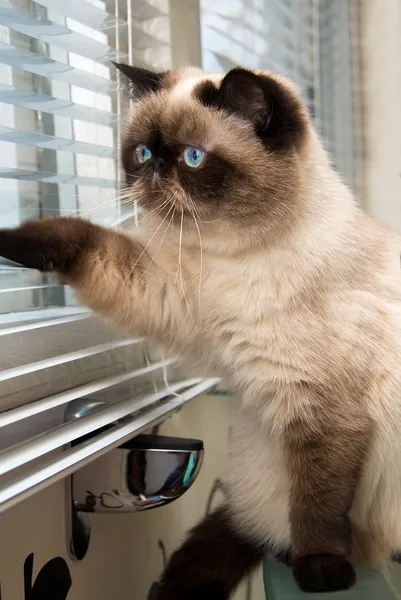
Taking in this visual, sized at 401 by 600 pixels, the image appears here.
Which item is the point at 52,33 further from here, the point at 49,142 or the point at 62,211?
the point at 62,211

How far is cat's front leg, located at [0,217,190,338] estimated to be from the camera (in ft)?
2.65

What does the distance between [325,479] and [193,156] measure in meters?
0.55

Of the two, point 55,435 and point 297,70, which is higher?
point 297,70

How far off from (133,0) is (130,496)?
0.96m

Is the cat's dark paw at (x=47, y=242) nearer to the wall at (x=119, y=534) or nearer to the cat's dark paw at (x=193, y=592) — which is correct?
the wall at (x=119, y=534)

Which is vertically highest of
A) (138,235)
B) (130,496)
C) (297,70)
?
(297,70)

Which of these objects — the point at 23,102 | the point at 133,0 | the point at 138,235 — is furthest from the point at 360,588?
the point at 133,0

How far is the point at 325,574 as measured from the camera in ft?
2.92

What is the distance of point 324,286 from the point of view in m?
0.96

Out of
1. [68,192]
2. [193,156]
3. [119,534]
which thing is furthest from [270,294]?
[119,534]

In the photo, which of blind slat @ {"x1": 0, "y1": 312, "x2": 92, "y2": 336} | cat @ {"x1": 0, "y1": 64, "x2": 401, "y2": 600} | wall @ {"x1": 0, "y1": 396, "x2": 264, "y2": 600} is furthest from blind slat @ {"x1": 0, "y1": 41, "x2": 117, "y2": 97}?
wall @ {"x1": 0, "y1": 396, "x2": 264, "y2": 600}

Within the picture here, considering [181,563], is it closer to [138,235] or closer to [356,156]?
[138,235]

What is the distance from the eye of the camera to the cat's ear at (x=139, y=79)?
0.99 metres

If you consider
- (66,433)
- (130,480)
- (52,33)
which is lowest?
(130,480)
